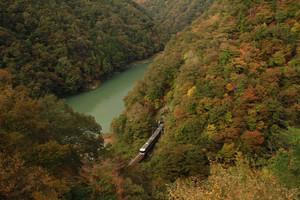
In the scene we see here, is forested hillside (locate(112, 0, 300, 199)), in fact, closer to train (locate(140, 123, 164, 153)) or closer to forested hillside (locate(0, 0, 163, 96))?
train (locate(140, 123, 164, 153))

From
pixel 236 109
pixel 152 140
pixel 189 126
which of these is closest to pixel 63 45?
pixel 152 140

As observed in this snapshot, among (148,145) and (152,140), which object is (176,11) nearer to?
(152,140)

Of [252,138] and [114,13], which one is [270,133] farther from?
[114,13]

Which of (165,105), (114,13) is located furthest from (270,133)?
(114,13)

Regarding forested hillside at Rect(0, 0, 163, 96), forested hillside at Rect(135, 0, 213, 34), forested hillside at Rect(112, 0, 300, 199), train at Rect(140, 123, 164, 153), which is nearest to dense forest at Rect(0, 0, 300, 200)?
forested hillside at Rect(112, 0, 300, 199)

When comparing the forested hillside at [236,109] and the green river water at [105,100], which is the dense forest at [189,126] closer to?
the forested hillside at [236,109]

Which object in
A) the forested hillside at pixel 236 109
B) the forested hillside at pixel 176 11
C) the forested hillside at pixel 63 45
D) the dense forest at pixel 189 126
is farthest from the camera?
the forested hillside at pixel 176 11

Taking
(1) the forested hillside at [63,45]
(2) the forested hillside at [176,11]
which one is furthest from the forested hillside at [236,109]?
(2) the forested hillside at [176,11]
